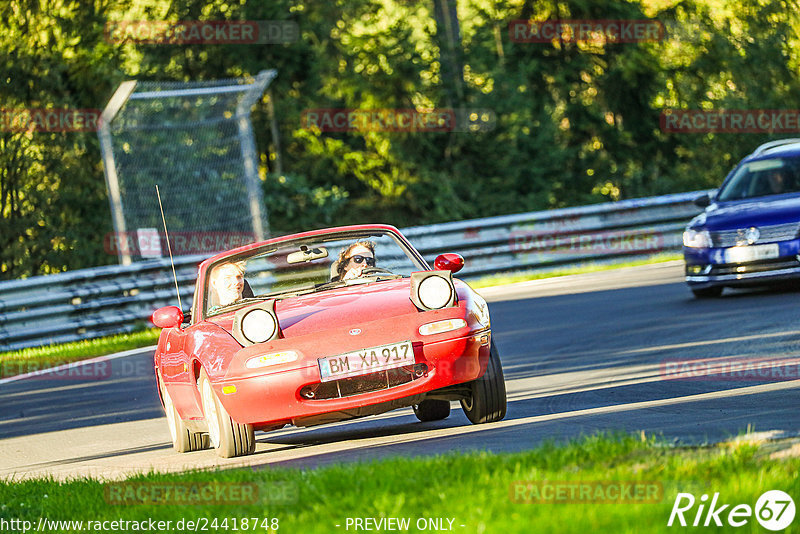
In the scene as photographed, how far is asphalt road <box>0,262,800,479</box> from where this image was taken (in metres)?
6.98

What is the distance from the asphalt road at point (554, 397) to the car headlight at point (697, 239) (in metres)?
0.64

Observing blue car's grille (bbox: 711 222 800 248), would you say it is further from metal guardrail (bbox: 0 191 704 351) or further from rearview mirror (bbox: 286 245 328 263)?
metal guardrail (bbox: 0 191 704 351)

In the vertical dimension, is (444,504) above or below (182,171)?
below

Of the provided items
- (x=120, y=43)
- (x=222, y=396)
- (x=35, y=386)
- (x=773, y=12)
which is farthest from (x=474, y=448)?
(x=773, y=12)

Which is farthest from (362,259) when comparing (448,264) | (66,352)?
(66,352)

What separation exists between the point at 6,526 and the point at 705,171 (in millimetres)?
26642

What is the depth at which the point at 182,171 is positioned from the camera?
20.5m

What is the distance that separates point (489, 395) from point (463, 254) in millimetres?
13688

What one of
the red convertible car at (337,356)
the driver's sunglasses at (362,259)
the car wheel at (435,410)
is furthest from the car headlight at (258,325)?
the car wheel at (435,410)

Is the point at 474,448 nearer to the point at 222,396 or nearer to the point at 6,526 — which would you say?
the point at 222,396

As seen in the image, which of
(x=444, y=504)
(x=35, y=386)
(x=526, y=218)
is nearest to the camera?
(x=444, y=504)

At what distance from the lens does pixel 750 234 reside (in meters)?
13.1

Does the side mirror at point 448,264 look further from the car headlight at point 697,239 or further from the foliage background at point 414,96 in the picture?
the foliage background at point 414,96

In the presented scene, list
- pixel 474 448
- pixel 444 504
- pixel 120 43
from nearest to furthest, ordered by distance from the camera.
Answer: pixel 444 504 → pixel 474 448 → pixel 120 43
